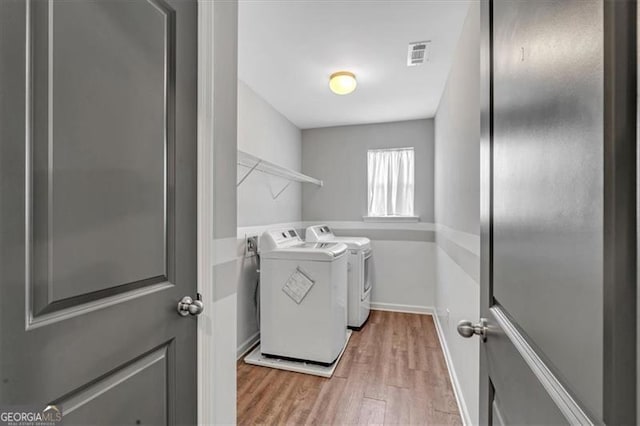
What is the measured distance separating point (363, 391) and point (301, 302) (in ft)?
2.53

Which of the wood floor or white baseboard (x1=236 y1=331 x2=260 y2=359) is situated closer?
the wood floor

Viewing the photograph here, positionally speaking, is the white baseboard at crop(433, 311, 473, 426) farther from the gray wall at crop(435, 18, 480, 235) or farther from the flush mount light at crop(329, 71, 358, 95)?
the flush mount light at crop(329, 71, 358, 95)

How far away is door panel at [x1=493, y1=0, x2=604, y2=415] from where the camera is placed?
334 mm

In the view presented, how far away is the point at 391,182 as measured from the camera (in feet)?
12.4

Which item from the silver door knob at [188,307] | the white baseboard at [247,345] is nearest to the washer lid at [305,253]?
the white baseboard at [247,345]

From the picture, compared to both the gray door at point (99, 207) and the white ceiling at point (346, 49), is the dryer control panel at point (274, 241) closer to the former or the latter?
the white ceiling at point (346, 49)

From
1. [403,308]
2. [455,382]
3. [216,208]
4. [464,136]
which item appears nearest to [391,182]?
[403,308]

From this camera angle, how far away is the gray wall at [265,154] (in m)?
2.62

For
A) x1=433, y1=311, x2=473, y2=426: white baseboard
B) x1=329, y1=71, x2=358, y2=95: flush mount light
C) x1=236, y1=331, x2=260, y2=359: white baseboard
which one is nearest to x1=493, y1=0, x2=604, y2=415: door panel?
x1=433, y1=311, x2=473, y2=426: white baseboard

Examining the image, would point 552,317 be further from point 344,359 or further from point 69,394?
point 344,359

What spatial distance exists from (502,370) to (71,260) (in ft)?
3.29

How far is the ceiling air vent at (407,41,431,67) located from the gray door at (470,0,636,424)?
1490 mm

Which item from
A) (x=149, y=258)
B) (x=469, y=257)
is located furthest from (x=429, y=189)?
(x=149, y=258)

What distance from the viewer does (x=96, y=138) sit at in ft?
2.32
